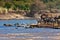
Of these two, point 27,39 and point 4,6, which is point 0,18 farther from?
point 27,39

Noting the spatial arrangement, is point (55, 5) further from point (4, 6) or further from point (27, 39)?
point (27, 39)

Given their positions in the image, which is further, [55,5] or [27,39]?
[55,5]

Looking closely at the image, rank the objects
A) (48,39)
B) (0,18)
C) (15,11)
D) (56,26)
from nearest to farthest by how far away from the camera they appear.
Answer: (48,39) < (56,26) < (0,18) < (15,11)

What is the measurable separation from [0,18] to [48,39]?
99.5m

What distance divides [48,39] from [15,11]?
11238 centimetres

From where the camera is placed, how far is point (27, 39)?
56.9 m

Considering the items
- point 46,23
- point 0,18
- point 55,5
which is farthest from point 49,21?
point 55,5

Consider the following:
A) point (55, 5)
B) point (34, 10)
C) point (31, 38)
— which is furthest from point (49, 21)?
point (55, 5)

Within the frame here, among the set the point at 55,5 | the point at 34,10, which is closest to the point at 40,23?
the point at 34,10

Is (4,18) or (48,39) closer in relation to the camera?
(48,39)

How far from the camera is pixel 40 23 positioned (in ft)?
283

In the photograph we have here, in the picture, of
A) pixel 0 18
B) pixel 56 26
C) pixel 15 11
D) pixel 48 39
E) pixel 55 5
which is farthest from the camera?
pixel 55 5

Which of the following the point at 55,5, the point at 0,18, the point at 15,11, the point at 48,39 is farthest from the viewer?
the point at 55,5

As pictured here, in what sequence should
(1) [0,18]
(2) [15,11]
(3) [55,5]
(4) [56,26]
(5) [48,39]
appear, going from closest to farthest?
(5) [48,39] < (4) [56,26] < (1) [0,18] < (2) [15,11] < (3) [55,5]
